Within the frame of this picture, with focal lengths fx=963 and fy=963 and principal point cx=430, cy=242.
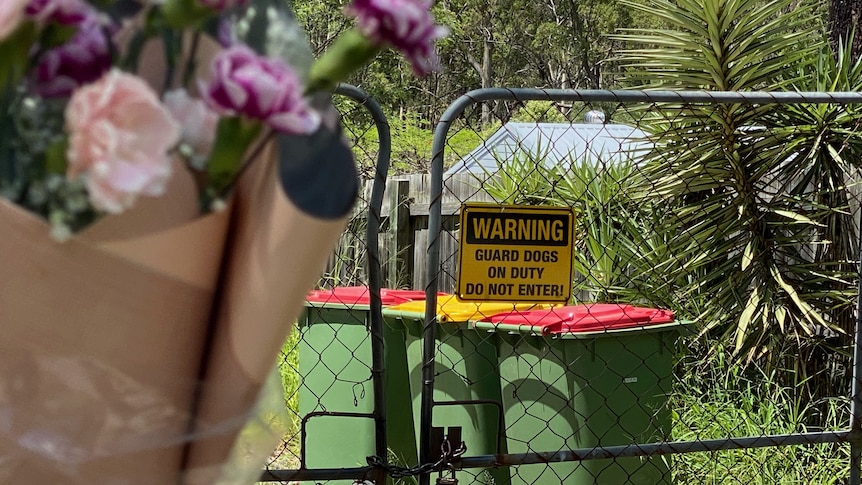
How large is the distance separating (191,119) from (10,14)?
4.5 inches

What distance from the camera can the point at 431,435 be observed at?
112 inches

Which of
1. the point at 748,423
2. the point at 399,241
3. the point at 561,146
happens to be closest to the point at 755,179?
the point at 748,423

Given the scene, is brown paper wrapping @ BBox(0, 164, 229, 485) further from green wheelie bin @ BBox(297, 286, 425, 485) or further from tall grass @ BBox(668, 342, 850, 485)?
tall grass @ BBox(668, 342, 850, 485)

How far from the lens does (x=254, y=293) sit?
63 centimetres

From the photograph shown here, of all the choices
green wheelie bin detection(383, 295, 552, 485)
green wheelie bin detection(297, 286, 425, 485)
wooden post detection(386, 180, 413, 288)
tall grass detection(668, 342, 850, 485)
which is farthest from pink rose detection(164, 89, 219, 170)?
wooden post detection(386, 180, 413, 288)

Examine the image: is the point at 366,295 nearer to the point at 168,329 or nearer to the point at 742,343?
the point at 742,343

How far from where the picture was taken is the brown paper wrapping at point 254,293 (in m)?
0.61

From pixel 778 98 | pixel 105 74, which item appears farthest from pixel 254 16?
pixel 778 98

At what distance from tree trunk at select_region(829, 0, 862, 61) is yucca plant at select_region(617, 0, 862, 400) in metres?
0.67

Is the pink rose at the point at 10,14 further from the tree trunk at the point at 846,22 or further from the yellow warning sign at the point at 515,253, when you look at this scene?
the tree trunk at the point at 846,22

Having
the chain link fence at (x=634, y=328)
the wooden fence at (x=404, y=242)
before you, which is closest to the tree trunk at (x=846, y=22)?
the chain link fence at (x=634, y=328)

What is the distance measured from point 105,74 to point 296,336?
4.84 m

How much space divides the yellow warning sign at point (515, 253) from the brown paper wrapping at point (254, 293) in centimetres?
209

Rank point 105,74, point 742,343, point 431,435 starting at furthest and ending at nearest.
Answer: point 742,343 < point 431,435 < point 105,74
